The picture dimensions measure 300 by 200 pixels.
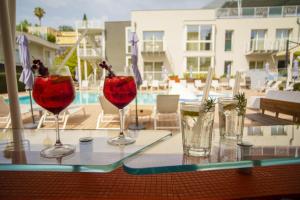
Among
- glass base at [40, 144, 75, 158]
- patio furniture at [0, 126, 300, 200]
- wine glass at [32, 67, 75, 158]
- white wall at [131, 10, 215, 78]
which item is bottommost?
patio furniture at [0, 126, 300, 200]

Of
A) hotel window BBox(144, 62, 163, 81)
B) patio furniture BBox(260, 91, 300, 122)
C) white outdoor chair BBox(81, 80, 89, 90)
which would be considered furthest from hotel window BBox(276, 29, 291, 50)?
white outdoor chair BBox(81, 80, 89, 90)

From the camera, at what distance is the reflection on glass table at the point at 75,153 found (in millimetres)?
714

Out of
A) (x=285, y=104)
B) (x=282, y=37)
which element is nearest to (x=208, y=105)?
(x=285, y=104)

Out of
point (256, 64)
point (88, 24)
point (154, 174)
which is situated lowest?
point (154, 174)

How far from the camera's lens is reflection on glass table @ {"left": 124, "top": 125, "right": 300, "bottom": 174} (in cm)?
70

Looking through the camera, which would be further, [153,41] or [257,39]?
[153,41]

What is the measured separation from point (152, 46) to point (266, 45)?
9.17 metres

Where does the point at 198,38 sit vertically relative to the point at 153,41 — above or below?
above

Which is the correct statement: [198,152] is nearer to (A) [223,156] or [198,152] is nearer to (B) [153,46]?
(A) [223,156]

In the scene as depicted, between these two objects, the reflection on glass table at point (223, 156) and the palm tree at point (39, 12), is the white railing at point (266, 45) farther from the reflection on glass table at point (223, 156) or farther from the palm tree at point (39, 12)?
the palm tree at point (39, 12)

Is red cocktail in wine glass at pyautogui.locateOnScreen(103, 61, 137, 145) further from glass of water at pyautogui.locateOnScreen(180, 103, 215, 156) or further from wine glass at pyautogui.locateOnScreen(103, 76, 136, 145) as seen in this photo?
glass of water at pyautogui.locateOnScreen(180, 103, 215, 156)

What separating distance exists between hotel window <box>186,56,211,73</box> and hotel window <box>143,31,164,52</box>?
262cm

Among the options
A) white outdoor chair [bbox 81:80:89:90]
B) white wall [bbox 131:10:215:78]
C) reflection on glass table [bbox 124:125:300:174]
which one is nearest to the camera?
reflection on glass table [bbox 124:125:300:174]

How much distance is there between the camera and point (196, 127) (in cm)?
81
